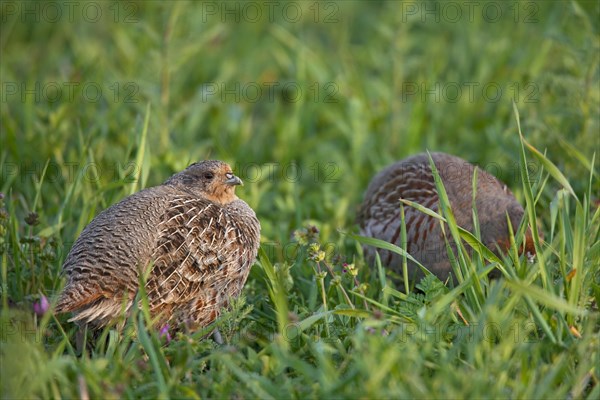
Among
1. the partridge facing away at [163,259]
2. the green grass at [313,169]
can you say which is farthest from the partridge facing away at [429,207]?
the partridge facing away at [163,259]

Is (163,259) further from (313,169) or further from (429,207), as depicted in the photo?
(313,169)

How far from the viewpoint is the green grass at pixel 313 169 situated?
3.50m

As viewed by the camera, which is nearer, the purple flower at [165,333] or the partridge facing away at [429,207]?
the purple flower at [165,333]

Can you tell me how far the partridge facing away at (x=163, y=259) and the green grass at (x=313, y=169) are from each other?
15 centimetres

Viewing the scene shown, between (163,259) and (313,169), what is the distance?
291 cm

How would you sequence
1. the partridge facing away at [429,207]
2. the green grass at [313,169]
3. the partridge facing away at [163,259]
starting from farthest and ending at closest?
1. the partridge facing away at [429,207]
2. the partridge facing away at [163,259]
3. the green grass at [313,169]

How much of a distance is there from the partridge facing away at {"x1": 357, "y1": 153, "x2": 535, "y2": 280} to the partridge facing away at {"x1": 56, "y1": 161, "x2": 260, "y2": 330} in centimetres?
111

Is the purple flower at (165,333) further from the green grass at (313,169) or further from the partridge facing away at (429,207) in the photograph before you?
the partridge facing away at (429,207)

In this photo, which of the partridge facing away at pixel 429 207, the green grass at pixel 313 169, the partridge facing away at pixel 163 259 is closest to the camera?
the green grass at pixel 313 169

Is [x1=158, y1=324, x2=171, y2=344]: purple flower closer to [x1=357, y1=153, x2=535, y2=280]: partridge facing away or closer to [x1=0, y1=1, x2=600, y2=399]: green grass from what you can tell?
[x1=0, y1=1, x2=600, y2=399]: green grass

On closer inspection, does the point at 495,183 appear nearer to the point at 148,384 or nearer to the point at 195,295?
the point at 195,295

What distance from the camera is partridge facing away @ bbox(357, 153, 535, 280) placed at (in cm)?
504

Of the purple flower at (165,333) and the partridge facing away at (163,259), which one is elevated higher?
the partridge facing away at (163,259)

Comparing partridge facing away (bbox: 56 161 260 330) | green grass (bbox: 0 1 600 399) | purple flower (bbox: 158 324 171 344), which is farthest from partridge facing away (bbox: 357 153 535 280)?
purple flower (bbox: 158 324 171 344)
